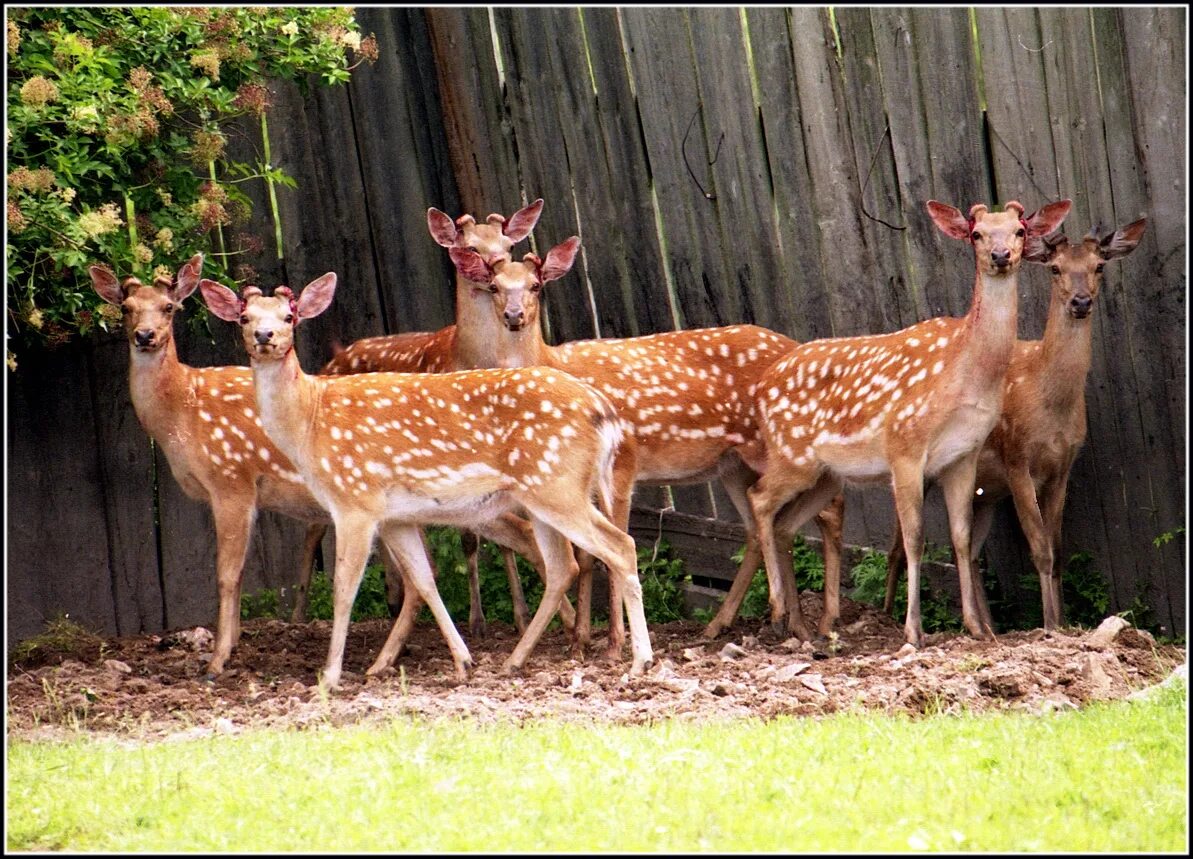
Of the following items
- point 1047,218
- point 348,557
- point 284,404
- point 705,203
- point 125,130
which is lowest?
point 348,557


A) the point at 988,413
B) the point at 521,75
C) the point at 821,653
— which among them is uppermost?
the point at 521,75

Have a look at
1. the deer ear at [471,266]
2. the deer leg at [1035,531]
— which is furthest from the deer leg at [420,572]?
the deer leg at [1035,531]

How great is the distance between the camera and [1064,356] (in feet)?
24.2

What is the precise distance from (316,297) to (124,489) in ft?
7.99

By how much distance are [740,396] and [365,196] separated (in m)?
2.91

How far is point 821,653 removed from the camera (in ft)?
25.2

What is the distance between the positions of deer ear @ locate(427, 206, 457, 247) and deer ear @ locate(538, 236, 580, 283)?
615mm

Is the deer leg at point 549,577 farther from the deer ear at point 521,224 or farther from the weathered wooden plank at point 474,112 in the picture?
the weathered wooden plank at point 474,112

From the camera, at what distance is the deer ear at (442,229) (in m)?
8.85

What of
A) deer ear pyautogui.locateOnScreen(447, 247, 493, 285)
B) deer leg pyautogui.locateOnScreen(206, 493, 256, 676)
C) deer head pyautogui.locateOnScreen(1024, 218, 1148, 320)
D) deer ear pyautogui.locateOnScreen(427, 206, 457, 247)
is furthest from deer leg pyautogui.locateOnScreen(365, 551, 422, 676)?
deer head pyautogui.locateOnScreen(1024, 218, 1148, 320)

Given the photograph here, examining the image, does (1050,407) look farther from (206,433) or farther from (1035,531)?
(206,433)

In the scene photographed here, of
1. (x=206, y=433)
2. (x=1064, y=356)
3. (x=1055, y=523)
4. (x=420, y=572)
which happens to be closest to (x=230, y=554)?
(x=206, y=433)

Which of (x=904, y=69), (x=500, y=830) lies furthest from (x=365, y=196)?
(x=500, y=830)

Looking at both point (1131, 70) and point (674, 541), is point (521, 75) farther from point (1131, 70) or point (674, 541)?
point (1131, 70)
